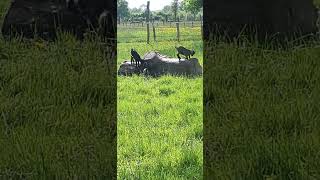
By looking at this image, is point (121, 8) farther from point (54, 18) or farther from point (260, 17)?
point (260, 17)

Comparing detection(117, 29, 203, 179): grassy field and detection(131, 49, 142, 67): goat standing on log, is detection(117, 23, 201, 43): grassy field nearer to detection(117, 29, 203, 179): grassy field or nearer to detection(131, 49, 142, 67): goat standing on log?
detection(131, 49, 142, 67): goat standing on log

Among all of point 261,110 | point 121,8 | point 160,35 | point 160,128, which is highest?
point 121,8

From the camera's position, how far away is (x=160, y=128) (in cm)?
380

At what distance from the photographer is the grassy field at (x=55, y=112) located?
7.68 feet

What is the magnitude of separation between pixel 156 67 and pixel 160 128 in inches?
89.4

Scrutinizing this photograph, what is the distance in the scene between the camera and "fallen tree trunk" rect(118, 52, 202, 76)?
556cm

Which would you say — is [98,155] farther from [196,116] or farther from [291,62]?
[196,116]

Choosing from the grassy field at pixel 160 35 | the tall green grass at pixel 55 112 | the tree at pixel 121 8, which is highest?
the tree at pixel 121 8

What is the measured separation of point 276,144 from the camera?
7.68ft

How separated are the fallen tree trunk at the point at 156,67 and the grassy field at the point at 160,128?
0.44 feet

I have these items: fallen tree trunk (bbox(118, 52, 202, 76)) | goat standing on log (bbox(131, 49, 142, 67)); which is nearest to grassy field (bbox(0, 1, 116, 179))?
fallen tree trunk (bbox(118, 52, 202, 76))

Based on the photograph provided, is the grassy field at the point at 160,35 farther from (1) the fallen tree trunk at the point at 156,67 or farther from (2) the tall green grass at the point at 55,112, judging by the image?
(2) the tall green grass at the point at 55,112

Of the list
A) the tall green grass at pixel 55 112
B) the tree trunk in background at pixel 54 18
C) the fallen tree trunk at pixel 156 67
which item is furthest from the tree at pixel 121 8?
the fallen tree trunk at pixel 156 67

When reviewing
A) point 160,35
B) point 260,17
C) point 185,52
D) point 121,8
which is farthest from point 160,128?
point 160,35
